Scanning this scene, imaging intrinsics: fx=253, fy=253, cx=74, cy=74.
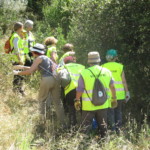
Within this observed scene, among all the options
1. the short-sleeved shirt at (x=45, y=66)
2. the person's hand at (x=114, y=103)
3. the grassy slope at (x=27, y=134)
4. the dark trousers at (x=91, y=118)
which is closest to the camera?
the grassy slope at (x=27, y=134)

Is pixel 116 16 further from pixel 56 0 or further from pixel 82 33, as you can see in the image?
pixel 56 0

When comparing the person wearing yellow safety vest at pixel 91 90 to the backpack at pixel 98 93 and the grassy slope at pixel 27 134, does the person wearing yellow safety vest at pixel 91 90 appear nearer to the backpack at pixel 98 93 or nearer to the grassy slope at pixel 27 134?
the backpack at pixel 98 93

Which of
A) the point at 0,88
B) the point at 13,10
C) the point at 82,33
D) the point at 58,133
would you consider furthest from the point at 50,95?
the point at 13,10

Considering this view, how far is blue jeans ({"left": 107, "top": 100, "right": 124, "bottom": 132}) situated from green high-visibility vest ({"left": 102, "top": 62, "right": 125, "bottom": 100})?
0.17m

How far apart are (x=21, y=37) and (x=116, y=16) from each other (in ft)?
7.90

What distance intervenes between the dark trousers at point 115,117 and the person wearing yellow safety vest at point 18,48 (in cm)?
251

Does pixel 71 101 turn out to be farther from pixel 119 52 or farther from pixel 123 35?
pixel 123 35

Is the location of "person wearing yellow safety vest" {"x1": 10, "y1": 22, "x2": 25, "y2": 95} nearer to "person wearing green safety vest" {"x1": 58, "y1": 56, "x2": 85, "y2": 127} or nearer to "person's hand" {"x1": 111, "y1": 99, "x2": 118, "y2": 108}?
"person wearing green safety vest" {"x1": 58, "y1": 56, "x2": 85, "y2": 127}

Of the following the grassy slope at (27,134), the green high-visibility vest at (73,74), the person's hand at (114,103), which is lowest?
the grassy slope at (27,134)

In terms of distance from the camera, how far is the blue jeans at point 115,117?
5.08 meters

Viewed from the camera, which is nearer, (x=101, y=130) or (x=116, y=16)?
(x=101, y=130)

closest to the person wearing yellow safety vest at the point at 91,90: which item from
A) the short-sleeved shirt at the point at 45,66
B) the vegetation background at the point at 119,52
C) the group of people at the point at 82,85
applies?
the group of people at the point at 82,85

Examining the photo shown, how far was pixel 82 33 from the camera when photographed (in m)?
6.65

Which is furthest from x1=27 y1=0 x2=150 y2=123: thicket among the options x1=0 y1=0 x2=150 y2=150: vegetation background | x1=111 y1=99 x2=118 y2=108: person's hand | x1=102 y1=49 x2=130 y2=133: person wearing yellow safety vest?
x1=111 y1=99 x2=118 y2=108: person's hand
